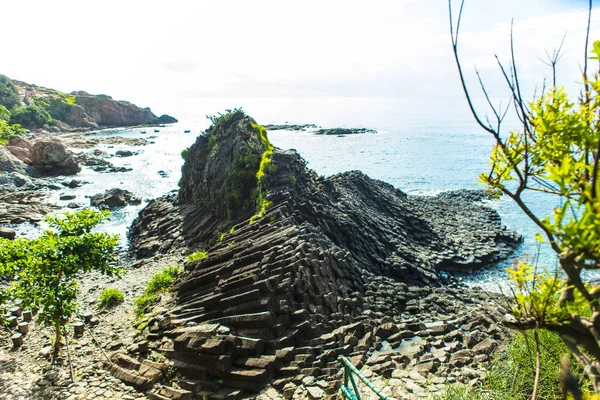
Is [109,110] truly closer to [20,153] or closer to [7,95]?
[7,95]

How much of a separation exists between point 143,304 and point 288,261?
7469mm

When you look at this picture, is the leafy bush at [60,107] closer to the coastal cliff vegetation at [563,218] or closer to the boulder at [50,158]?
the boulder at [50,158]

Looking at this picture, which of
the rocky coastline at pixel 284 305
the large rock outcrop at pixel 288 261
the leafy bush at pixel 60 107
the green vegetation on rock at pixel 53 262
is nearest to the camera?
the rocky coastline at pixel 284 305

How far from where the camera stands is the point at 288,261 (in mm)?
14383

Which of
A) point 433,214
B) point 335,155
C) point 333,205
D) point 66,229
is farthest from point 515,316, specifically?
point 335,155

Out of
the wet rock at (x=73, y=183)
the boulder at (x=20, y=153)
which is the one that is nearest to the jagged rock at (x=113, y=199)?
the wet rock at (x=73, y=183)

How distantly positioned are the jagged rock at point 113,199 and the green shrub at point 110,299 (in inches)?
962

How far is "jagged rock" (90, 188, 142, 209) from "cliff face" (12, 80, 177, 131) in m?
70.5

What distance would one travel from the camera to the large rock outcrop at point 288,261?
37.3ft

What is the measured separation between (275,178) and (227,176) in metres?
5.09

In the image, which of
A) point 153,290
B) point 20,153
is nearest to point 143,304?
point 153,290

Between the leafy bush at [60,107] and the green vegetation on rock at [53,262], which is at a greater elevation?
the leafy bush at [60,107]

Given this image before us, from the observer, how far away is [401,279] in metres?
19.8

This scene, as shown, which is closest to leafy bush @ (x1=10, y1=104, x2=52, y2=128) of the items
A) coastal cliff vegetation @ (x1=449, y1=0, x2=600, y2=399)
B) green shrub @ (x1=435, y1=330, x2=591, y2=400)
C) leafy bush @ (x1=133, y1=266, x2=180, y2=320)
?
leafy bush @ (x1=133, y1=266, x2=180, y2=320)
